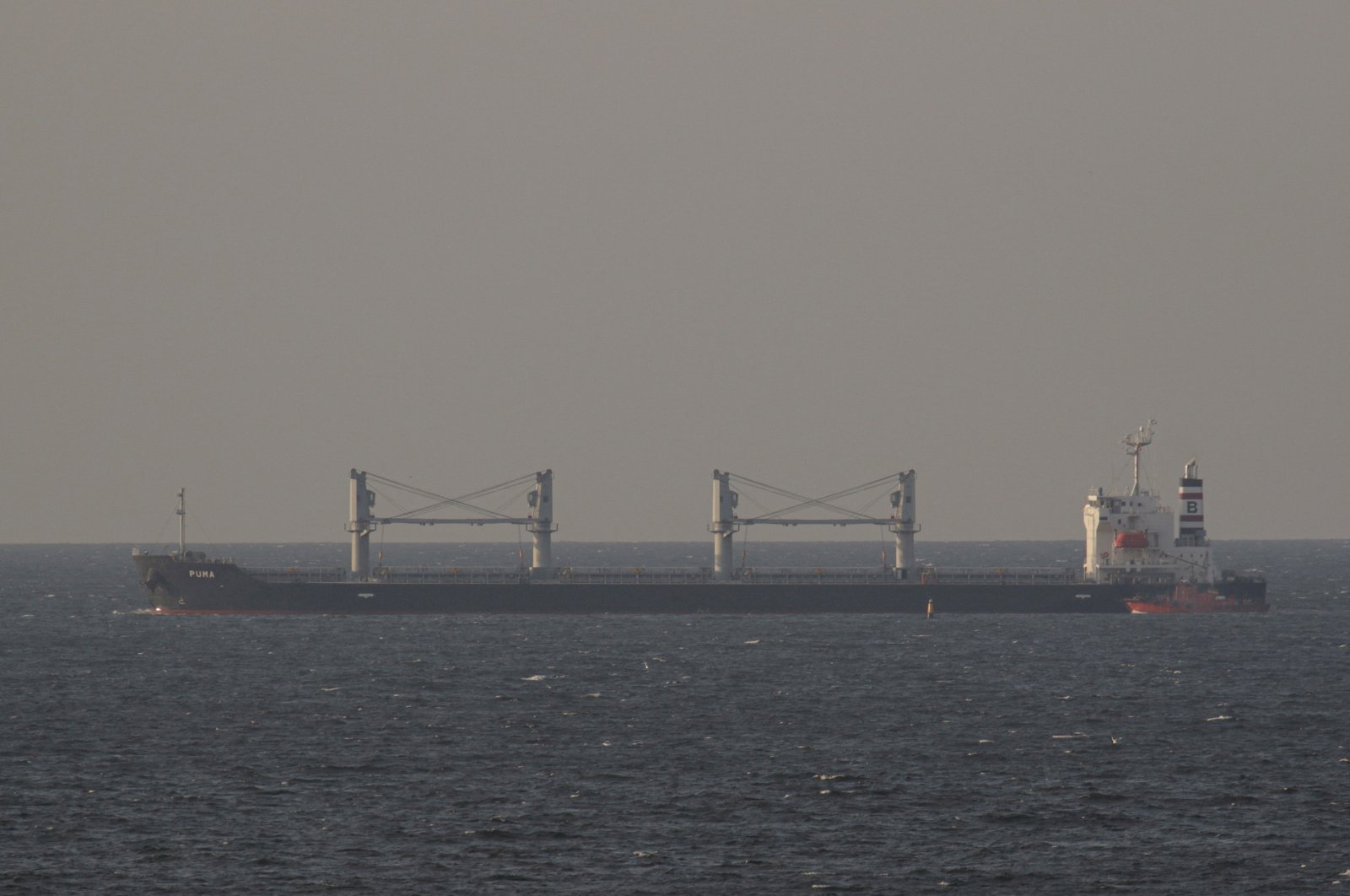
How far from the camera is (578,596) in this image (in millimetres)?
119875

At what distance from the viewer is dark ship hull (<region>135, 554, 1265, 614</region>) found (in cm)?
11750

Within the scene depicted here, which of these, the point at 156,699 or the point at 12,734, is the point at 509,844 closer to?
the point at 12,734

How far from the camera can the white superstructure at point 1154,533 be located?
115000 mm

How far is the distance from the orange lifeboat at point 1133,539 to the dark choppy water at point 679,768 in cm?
1525

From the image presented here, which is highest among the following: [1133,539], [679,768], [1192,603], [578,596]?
[1133,539]

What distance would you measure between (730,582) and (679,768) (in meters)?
65.0

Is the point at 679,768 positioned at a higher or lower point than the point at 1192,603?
lower

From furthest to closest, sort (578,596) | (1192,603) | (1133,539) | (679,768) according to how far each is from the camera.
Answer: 1. (578,596)
2. (1133,539)
3. (1192,603)
4. (679,768)

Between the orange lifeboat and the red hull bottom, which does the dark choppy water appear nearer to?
the red hull bottom

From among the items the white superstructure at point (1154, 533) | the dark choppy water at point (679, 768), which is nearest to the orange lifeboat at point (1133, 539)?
the white superstructure at point (1154, 533)

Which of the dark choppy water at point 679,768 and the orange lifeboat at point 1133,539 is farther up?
the orange lifeboat at point 1133,539

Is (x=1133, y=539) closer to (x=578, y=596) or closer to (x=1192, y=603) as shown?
(x=1192, y=603)

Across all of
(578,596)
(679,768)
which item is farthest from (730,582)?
(679,768)

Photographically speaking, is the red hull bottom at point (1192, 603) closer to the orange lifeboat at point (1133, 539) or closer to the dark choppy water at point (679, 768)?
the orange lifeboat at point (1133, 539)
